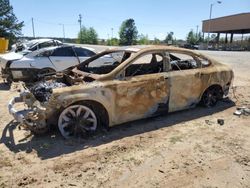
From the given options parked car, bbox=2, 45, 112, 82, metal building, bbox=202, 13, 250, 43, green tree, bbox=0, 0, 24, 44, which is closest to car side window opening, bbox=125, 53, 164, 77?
parked car, bbox=2, 45, 112, 82

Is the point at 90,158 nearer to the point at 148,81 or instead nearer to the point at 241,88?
the point at 148,81

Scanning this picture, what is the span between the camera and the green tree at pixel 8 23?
132 feet

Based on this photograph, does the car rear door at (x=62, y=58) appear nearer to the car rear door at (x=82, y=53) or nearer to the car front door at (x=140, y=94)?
the car rear door at (x=82, y=53)

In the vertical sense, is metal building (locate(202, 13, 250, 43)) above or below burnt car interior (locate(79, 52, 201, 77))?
above

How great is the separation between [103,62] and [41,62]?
3531 mm

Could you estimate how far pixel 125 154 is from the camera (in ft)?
14.3

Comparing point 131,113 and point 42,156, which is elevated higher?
point 131,113

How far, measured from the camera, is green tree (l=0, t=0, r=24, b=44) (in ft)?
132

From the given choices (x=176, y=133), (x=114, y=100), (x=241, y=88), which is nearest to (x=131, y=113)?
(x=114, y=100)

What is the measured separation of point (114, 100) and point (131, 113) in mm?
488

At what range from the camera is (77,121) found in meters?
4.86

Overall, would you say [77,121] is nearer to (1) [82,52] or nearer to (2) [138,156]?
(2) [138,156]

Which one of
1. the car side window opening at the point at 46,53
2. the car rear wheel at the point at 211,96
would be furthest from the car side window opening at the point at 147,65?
the car side window opening at the point at 46,53

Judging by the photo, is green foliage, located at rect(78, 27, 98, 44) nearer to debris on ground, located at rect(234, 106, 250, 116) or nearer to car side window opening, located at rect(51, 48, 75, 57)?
car side window opening, located at rect(51, 48, 75, 57)
